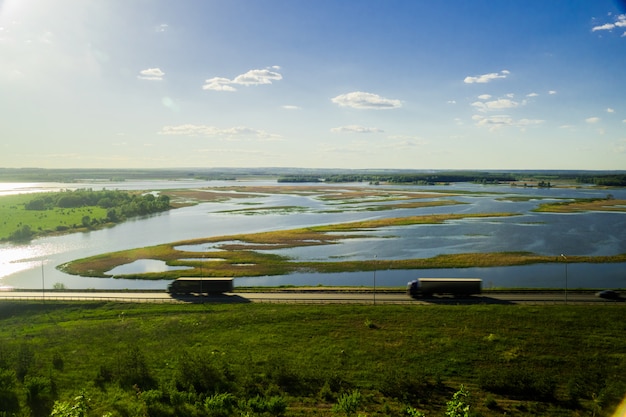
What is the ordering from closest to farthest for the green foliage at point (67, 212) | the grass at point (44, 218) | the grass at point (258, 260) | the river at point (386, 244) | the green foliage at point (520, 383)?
1. the green foliage at point (520, 383)
2. the river at point (386, 244)
3. the grass at point (258, 260)
4. the green foliage at point (67, 212)
5. the grass at point (44, 218)

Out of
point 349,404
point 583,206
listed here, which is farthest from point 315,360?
point 583,206

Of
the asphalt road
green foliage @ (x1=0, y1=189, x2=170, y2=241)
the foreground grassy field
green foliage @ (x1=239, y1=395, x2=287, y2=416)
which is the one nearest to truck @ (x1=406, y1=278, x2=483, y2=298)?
the asphalt road

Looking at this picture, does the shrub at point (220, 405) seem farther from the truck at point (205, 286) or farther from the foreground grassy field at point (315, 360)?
the truck at point (205, 286)

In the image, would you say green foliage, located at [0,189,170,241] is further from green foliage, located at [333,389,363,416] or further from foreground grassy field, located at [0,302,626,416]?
green foliage, located at [333,389,363,416]

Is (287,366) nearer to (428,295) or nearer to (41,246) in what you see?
(428,295)

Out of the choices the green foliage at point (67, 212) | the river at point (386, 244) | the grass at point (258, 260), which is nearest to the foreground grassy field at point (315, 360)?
the river at point (386, 244)

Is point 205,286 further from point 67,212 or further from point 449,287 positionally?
point 67,212
